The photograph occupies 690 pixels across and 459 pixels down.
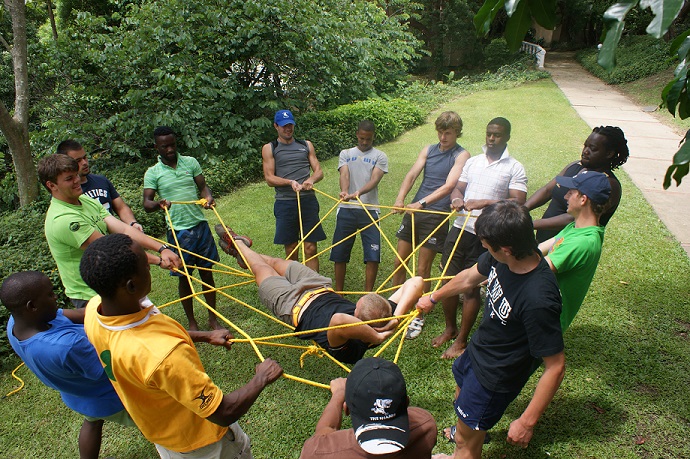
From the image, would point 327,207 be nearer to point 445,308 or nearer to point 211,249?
point 211,249

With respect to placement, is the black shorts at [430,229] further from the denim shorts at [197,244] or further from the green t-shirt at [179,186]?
the green t-shirt at [179,186]

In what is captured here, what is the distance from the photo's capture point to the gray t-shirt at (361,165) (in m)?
4.56

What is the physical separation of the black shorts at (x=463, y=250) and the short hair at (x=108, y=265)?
295 cm

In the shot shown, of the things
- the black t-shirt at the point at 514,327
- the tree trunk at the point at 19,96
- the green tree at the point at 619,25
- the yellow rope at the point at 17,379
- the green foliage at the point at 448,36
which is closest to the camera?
the green tree at the point at 619,25

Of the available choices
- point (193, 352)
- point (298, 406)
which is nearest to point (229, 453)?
point (193, 352)

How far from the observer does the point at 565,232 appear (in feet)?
9.17

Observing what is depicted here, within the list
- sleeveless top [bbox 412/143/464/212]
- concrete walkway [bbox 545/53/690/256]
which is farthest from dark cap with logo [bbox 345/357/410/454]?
concrete walkway [bbox 545/53/690/256]

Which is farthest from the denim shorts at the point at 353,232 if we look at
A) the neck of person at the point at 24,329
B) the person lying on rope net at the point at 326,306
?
the neck of person at the point at 24,329

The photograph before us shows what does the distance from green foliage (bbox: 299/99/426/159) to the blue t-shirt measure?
332 inches

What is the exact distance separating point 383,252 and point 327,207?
6.43ft

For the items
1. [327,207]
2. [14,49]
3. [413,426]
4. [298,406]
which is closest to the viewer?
[413,426]

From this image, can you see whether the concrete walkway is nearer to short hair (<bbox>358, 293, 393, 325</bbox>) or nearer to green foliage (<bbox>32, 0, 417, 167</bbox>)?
short hair (<bbox>358, 293, 393, 325</bbox>)

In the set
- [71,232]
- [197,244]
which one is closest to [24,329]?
[71,232]

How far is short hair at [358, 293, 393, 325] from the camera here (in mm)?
2814
